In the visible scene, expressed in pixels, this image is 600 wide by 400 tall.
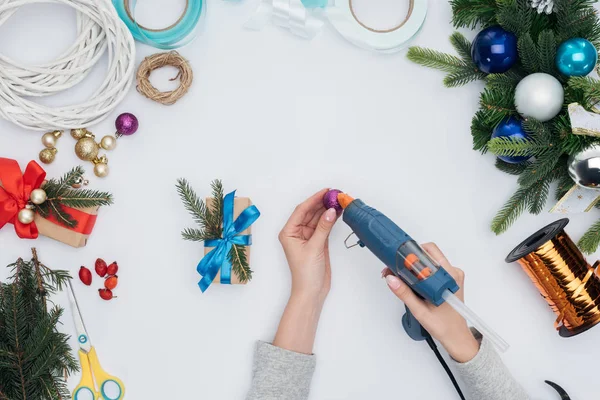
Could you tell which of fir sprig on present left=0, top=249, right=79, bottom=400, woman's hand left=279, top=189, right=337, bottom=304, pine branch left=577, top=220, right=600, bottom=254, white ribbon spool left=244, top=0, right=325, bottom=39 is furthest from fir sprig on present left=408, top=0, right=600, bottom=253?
fir sprig on present left=0, top=249, right=79, bottom=400

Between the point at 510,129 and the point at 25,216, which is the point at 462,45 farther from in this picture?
the point at 25,216

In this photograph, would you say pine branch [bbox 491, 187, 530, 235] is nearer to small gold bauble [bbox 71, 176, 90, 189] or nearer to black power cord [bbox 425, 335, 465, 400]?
black power cord [bbox 425, 335, 465, 400]

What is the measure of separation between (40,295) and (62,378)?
0.19m

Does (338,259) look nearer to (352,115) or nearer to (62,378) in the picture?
(352,115)

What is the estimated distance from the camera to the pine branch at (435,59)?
115cm

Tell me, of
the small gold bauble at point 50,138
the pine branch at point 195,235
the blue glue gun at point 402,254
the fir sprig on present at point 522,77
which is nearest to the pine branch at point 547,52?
the fir sprig on present at point 522,77

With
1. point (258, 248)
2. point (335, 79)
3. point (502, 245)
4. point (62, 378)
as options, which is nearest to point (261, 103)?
point (335, 79)

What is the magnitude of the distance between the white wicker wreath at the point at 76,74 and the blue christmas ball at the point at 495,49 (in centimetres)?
74

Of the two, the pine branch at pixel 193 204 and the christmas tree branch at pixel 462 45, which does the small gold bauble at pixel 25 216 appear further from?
the christmas tree branch at pixel 462 45

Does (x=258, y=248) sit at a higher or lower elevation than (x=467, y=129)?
lower

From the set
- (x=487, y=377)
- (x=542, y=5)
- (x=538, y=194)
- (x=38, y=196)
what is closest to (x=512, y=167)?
(x=538, y=194)

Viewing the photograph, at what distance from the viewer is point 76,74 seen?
1.25 m

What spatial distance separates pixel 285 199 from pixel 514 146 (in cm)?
49

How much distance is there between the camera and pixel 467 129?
1.23m
